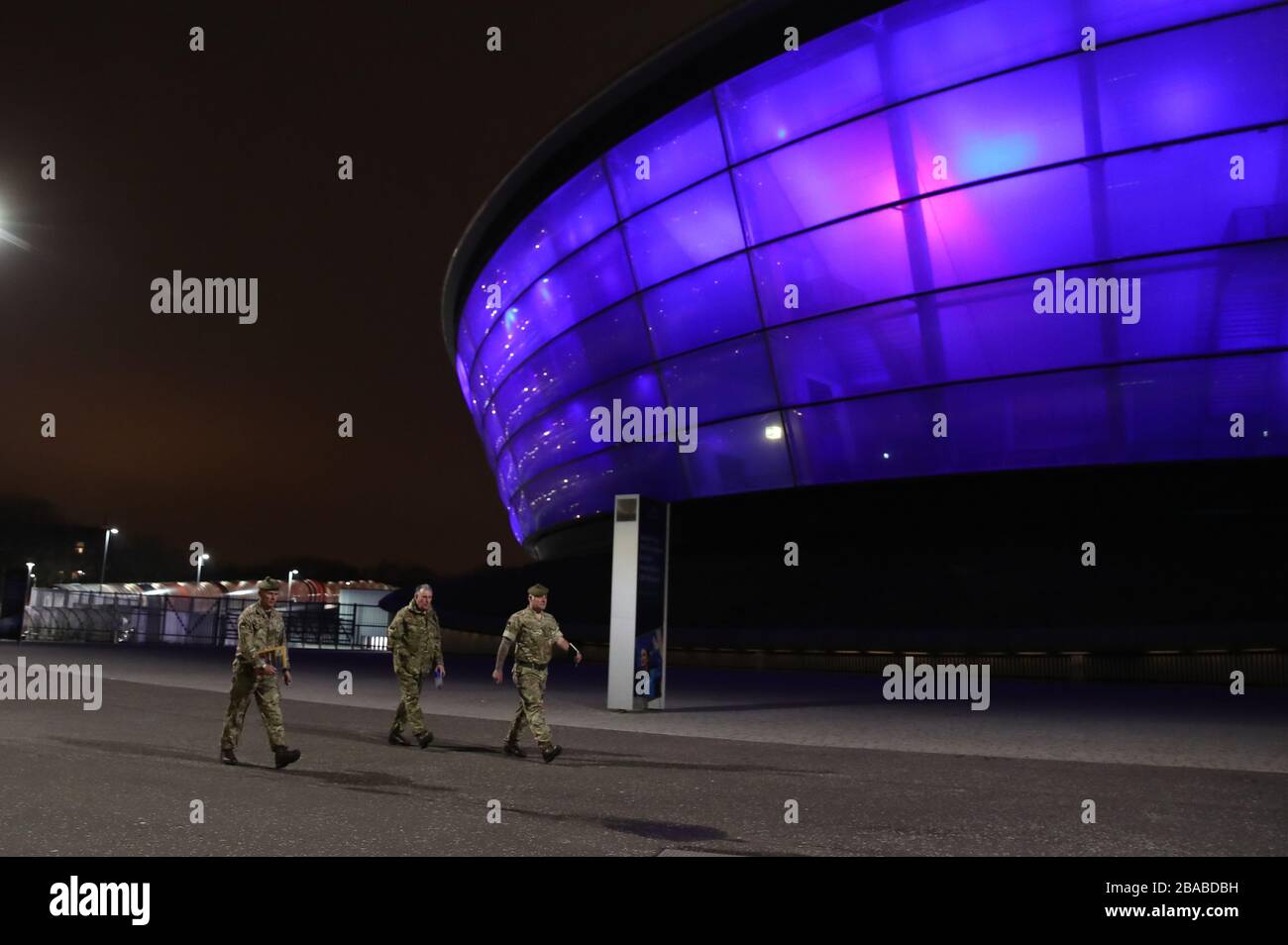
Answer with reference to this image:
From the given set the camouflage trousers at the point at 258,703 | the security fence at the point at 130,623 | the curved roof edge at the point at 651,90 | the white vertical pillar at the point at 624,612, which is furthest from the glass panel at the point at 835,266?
the security fence at the point at 130,623

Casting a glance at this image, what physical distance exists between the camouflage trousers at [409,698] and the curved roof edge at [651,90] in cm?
1719

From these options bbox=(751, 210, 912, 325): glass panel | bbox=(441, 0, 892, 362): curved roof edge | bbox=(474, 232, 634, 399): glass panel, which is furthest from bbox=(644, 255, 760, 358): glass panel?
bbox=(441, 0, 892, 362): curved roof edge

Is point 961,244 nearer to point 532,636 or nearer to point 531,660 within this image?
point 532,636

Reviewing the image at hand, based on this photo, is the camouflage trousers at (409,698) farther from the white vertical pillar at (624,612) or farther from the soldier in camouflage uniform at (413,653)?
the white vertical pillar at (624,612)

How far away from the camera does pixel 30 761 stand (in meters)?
7.55

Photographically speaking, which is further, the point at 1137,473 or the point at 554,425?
the point at 554,425

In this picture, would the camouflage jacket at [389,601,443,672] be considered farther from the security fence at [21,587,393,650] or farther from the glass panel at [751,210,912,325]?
the security fence at [21,587,393,650]

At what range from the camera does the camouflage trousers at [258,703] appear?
311 inches

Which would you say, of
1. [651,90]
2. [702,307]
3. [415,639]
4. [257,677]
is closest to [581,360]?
[702,307]

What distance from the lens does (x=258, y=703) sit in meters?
7.91

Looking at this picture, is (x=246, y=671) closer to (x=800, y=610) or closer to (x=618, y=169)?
(x=800, y=610)

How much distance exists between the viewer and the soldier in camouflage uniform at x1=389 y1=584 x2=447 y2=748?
946cm
